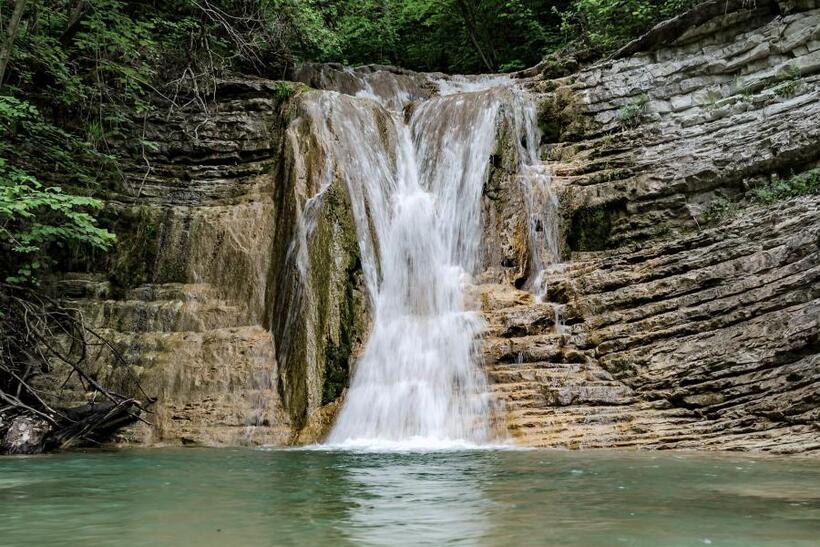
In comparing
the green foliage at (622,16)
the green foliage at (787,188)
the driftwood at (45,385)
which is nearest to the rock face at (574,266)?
the green foliage at (787,188)

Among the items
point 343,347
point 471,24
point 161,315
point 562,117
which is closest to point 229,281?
point 161,315

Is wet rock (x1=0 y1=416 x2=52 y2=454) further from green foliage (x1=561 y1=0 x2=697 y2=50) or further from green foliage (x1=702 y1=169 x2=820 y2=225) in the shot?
green foliage (x1=561 y1=0 x2=697 y2=50)

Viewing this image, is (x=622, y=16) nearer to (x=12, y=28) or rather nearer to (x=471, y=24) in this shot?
(x=471, y=24)

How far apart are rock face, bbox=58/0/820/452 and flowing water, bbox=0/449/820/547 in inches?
70.2

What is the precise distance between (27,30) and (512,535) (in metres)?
11.0

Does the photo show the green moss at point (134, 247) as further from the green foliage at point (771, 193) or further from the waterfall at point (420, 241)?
the green foliage at point (771, 193)

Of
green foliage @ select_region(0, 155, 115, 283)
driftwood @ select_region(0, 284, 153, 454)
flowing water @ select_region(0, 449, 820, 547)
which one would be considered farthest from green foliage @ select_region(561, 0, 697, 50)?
driftwood @ select_region(0, 284, 153, 454)

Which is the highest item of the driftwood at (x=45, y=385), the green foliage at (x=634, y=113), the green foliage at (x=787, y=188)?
the green foliage at (x=634, y=113)

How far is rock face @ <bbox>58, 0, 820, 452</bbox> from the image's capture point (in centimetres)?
830

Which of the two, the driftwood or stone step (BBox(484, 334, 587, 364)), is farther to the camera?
stone step (BBox(484, 334, 587, 364))

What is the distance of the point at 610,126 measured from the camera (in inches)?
495

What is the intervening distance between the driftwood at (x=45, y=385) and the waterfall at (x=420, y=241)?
3175 mm

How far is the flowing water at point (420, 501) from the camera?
329 cm

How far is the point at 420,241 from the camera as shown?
1177 cm
